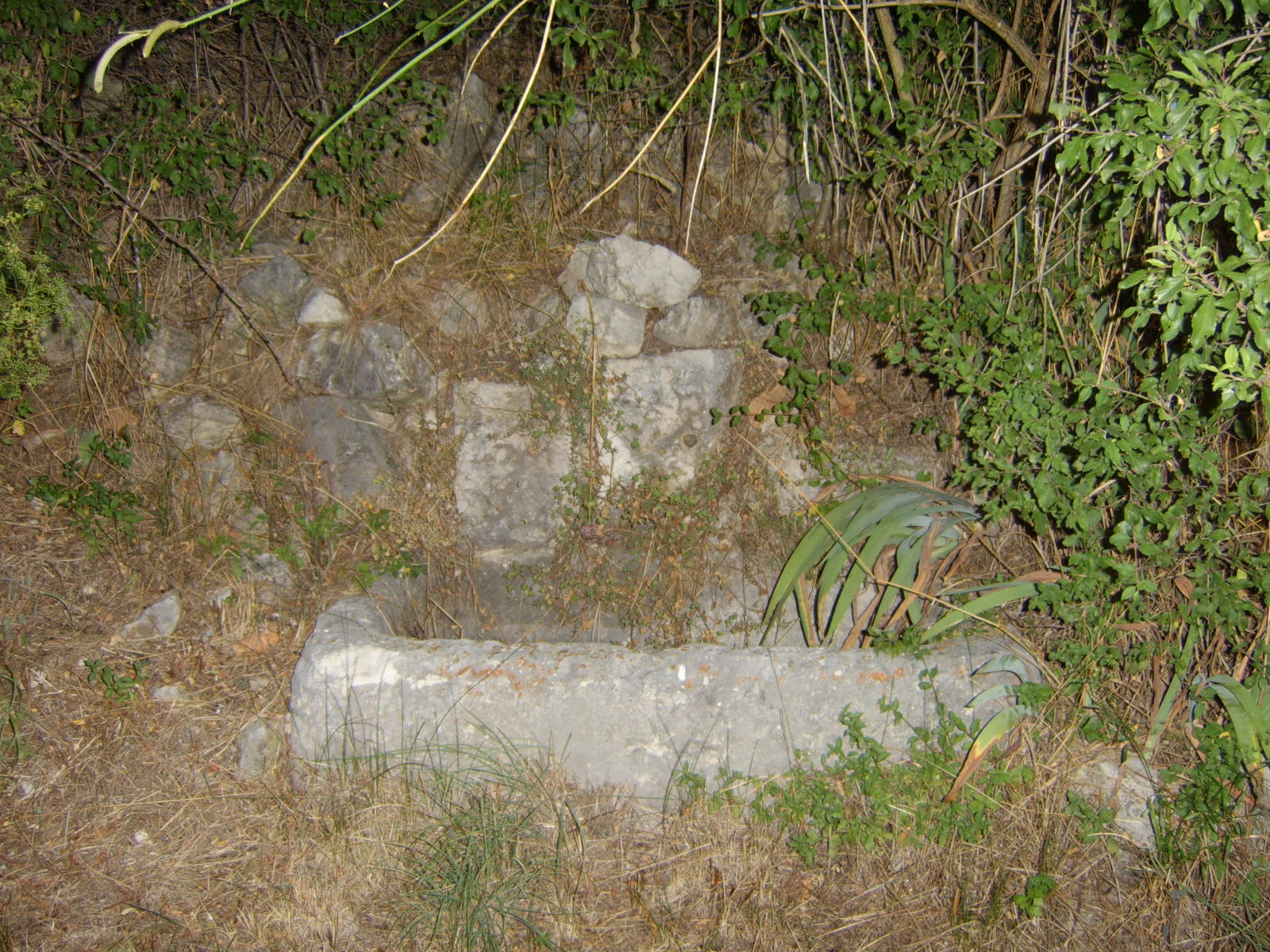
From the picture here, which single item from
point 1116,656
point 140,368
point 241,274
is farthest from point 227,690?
point 1116,656

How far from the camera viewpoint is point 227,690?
2.59 meters

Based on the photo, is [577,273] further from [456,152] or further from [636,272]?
[456,152]

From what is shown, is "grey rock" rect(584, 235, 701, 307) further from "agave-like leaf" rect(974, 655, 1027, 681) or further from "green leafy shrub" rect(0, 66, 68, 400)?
"green leafy shrub" rect(0, 66, 68, 400)

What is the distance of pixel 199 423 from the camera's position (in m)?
2.99

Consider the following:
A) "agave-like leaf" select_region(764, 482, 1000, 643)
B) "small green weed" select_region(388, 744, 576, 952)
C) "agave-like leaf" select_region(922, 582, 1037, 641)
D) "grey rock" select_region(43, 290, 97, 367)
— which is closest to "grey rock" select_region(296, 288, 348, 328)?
"grey rock" select_region(43, 290, 97, 367)

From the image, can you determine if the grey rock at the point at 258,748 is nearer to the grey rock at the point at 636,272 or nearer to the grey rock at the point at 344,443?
the grey rock at the point at 344,443

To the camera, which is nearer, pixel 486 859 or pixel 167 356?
pixel 486 859

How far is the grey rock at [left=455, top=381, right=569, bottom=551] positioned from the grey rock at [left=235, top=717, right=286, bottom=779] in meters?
0.92

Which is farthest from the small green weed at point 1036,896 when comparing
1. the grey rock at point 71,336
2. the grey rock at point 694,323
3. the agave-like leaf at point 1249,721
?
the grey rock at point 71,336

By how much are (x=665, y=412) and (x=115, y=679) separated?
2.00 metres

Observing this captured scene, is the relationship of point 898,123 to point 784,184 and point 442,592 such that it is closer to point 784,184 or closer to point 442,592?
point 784,184

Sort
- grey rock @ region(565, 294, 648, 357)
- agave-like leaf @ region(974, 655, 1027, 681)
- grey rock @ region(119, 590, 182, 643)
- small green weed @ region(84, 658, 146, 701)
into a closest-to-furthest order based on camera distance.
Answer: agave-like leaf @ region(974, 655, 1027, 681) → small green weed @ region(84, 658, 146, 701) → grey rock @ region(119, 590, 182, 643) → grey rock @ region(565, 294, 648, 357)

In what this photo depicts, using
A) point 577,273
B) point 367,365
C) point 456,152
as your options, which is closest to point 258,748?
point 367,365

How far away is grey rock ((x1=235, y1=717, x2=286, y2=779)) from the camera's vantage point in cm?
245
